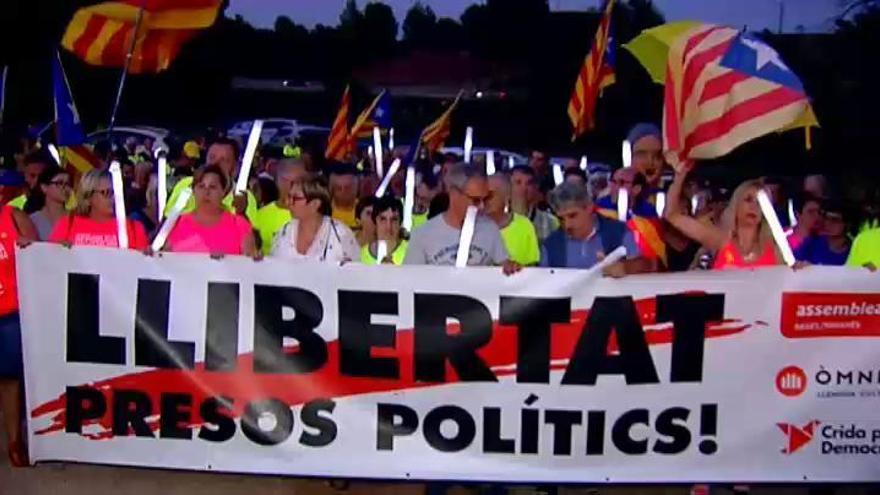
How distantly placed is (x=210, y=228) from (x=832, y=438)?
3.20 metres

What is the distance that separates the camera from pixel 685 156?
24.9ft

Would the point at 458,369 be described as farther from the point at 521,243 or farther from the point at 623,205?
the point at 623,205

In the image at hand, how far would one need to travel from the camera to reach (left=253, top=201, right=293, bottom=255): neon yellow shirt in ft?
30.6

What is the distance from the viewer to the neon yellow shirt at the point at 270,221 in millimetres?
9336

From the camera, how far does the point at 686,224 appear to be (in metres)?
7.84

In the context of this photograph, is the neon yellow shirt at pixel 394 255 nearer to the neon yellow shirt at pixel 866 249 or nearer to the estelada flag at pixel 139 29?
the estelada flag at pixel 139 29

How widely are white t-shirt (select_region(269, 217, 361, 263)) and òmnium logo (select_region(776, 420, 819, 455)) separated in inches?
90.9

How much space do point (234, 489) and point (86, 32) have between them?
3.95 meters

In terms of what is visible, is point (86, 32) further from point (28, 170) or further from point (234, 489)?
point (234, 489)

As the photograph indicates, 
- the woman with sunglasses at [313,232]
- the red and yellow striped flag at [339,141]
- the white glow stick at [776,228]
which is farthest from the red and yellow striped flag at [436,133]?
the white glow stick at [776,228]

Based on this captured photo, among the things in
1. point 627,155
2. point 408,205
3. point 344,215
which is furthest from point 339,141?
point 627,155

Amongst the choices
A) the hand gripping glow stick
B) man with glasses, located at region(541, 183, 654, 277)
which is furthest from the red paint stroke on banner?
the hand gripping glow stick

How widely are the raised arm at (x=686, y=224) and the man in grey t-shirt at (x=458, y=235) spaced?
0.90 m

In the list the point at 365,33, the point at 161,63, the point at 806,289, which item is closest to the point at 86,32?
the point at 161,63
